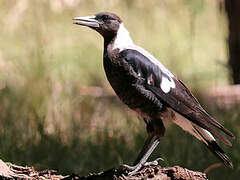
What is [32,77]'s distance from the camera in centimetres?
471

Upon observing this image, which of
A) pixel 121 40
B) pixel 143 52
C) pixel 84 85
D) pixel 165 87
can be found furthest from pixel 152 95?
pixel 84 85

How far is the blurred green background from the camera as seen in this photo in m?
3.85

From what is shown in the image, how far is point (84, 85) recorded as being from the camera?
5926 millimetres

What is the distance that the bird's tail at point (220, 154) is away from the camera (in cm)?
306

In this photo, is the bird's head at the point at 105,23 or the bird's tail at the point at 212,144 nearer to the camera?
the bird's tail at the point at 212,144

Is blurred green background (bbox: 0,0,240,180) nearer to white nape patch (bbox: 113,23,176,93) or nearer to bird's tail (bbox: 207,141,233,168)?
bird's tail (bbox: 207,141,233,168)

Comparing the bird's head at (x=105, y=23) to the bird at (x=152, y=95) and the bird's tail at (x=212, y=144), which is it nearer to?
the bird at (x=152, y=95)

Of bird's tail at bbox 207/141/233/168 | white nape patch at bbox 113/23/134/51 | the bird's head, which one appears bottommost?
bird's tail at bbox 207/141/233/168

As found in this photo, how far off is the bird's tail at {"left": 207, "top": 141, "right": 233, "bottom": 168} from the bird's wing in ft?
0.37

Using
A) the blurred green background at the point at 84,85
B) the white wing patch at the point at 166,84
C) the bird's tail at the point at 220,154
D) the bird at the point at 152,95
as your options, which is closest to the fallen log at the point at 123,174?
the bird at the point at 152,95

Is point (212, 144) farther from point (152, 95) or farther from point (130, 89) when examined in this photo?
point (130, 89)

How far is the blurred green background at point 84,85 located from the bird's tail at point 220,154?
0.36 meters

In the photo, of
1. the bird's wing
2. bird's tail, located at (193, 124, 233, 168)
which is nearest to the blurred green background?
bird's tail, located at (193, 124, 233, 168)

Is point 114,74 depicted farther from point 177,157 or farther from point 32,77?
point 32,77
